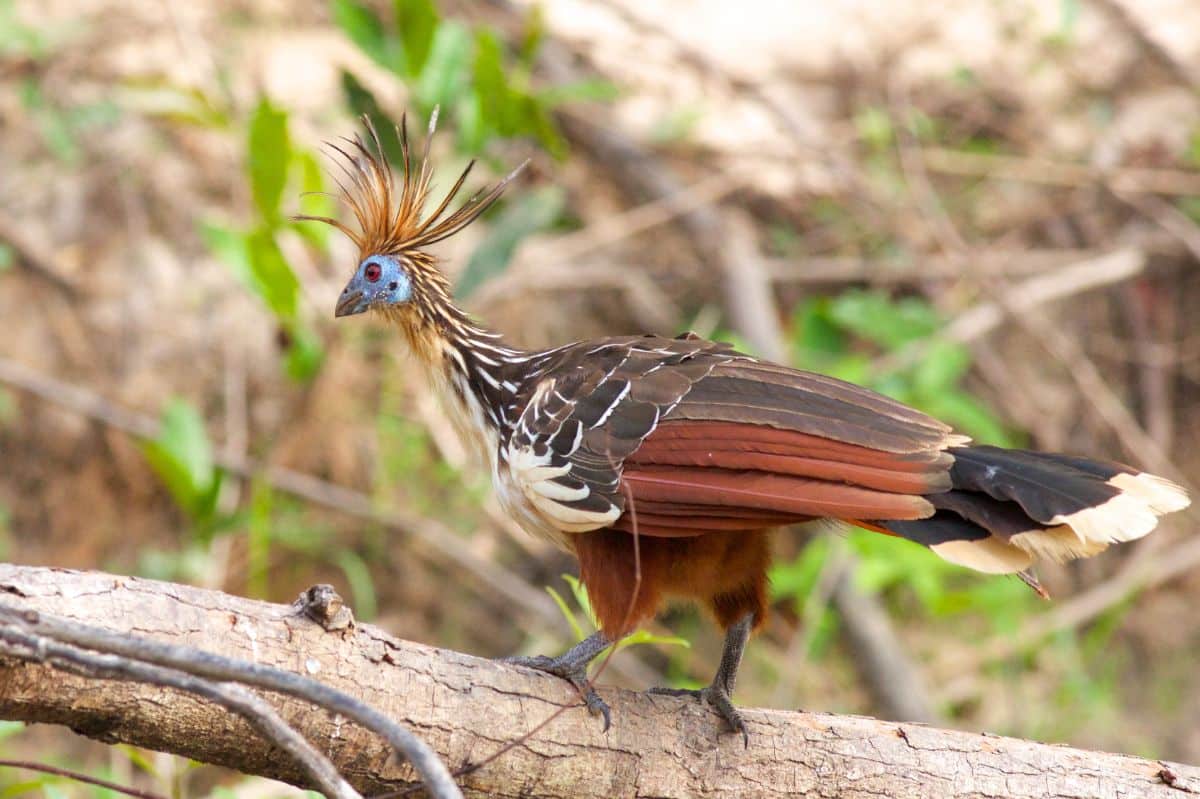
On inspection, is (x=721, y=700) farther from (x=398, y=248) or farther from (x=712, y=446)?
(x=398, y=248)

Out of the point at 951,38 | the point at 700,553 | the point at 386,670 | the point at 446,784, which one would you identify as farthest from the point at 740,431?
the point at 951,38

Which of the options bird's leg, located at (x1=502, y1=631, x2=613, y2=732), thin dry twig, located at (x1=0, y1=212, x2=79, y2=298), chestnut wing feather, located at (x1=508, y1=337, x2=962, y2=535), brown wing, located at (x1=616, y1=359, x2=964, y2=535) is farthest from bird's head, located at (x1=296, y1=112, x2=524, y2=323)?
thin dry twig, located at (x1=0, y1=212, x2=79, y2=298)

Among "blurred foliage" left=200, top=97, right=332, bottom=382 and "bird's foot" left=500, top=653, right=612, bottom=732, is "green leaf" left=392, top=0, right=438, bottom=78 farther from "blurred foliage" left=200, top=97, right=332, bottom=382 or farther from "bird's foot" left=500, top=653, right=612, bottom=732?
"bird's foot" left=500, top=653, right=612, bottom=732

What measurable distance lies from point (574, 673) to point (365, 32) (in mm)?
3223

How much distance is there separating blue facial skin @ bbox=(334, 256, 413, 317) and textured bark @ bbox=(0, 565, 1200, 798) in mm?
1189

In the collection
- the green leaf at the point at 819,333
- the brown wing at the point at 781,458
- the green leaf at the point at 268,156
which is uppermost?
the green leaf at the point at 819,333

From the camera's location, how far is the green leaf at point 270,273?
4621 mm

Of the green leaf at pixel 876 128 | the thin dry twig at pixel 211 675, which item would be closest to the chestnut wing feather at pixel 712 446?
the thin dry twig at pixel 211 675

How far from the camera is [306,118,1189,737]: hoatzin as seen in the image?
2504 mm

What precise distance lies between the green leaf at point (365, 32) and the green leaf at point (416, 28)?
0.11m

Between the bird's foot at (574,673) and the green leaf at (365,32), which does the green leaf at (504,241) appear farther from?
the bird's foot at (574,673)

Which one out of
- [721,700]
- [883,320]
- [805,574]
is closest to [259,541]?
[805,574]

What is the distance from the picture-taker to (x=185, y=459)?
4.74 meters

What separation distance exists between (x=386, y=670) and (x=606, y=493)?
2.21 feet
